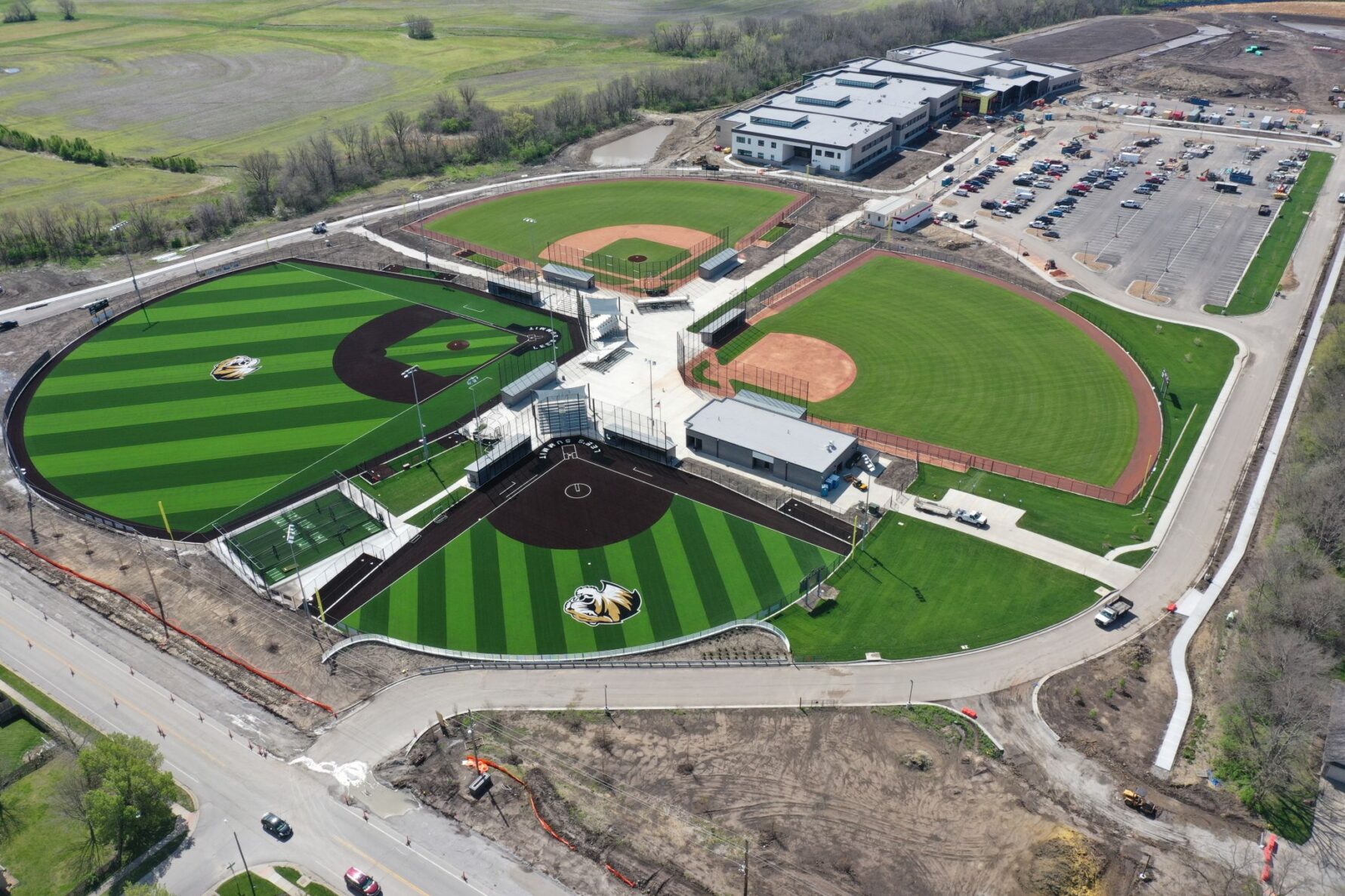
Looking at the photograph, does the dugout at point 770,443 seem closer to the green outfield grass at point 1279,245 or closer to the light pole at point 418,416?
the light pole at point 418,416

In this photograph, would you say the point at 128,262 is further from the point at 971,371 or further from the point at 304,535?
the point at 971,371

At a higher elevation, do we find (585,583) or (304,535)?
(304,535)

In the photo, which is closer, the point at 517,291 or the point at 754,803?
the point at 754,803

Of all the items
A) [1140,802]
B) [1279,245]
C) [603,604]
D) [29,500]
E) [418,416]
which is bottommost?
[1140,802]

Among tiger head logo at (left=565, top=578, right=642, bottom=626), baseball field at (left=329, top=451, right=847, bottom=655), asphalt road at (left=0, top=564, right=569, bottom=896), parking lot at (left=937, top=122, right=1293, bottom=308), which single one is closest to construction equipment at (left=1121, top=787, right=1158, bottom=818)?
baseball field at (left=329, top=451, right=847, bottom=655)

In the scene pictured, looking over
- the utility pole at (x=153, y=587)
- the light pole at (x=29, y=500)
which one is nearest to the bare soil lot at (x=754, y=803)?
the utility pole at (x=153, y=587)

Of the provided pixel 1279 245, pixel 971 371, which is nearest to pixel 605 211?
pixel 971 371

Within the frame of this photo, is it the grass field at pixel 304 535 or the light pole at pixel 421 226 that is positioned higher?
the light pole at pixel 421 226

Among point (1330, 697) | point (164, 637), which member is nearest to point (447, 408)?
point (164, 637)
